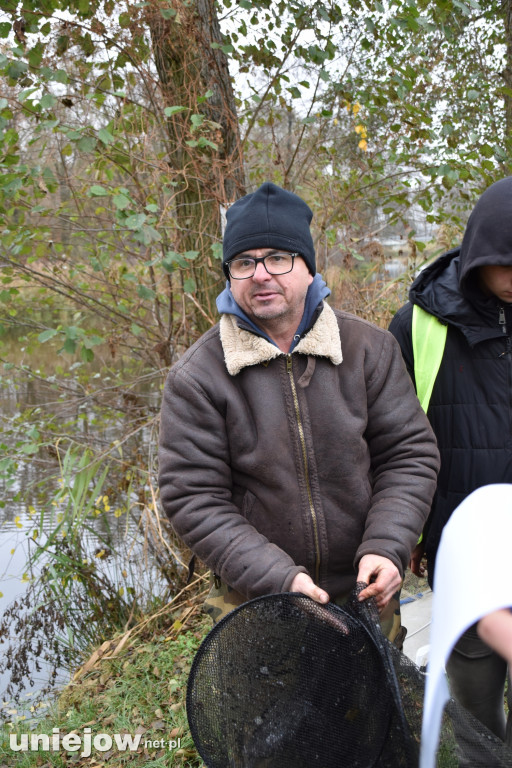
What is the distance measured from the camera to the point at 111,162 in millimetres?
4762

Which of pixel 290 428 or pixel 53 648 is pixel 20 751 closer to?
pixel 53 648

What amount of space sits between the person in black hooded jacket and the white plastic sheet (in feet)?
3.87

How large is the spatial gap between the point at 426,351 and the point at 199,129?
268 centimetres

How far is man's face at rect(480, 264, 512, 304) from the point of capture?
2068mm

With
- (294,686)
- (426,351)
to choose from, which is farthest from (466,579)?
(426,351)

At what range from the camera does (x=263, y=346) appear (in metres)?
1.99

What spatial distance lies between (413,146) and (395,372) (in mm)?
3563

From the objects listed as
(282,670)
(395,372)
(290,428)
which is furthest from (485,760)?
(395,372)

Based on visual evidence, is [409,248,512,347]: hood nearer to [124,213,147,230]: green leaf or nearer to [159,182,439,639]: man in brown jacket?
[159,182,439,639]: man in brown jacket

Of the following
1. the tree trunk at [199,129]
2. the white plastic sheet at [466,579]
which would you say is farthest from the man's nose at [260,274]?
the tree trunk at [199,129]

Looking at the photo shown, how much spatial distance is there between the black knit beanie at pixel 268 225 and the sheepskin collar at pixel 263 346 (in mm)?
232

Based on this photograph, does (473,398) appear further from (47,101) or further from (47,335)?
(47,101)

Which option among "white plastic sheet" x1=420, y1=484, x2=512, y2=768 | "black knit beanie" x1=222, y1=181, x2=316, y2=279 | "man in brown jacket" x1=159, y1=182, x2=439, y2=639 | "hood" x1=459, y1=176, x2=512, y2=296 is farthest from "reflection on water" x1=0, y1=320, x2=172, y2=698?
"white plastic sheet" x1=420, y1=484, x2=512, y2=768

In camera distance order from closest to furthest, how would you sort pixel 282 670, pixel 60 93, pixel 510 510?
pixel 510 510 → pixel 282 670 → pixel 60 93
